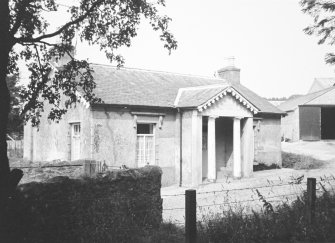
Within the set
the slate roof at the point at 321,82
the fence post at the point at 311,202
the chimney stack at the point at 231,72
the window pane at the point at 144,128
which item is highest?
the slate roof at the point at 321,82

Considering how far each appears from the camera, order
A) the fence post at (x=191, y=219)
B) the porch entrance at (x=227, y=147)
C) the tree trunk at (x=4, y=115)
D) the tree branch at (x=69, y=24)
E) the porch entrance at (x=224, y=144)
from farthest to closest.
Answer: the porch entrance at (x=224, y=144)
the porch entrance at (x=227, y=147)
the tree branch at (x=69, y=24)
the tree trunk at (x=4, y=115)
the fence post at (x=191, y=219)

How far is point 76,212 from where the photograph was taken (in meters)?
7.55

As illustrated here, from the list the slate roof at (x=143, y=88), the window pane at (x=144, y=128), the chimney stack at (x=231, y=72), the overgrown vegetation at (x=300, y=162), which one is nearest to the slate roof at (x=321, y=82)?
the chimney stack at (x=231, y=72)

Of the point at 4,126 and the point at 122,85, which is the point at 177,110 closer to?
the point at 122,85

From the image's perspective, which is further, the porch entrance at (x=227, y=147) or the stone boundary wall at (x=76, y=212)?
the porch entrance at (x=227, y=147)

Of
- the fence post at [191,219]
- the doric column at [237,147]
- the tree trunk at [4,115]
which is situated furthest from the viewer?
the doric column at [237,147]

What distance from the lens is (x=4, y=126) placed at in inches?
225

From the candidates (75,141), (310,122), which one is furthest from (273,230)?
(310,122)

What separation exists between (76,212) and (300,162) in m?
19.6

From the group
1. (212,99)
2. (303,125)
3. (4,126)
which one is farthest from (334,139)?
(4,126)

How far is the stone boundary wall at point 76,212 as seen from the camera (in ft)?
21.8

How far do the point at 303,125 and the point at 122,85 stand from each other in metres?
22.6

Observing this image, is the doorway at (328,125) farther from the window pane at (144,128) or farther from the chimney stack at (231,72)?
the window pane at (144,128)

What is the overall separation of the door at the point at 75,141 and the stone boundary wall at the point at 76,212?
992 centimetres
